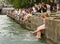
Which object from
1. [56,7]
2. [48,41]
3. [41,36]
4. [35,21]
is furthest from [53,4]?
[48,41]

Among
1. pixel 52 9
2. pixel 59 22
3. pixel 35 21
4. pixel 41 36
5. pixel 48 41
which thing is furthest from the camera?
pixel 52 9

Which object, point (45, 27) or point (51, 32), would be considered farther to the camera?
point (45, 27)

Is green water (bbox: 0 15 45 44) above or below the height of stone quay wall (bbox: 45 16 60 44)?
below

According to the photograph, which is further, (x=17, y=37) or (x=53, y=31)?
(x=17, y=37)

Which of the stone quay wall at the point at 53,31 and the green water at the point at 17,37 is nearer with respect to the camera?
the stone quay wall at the point at 53,31

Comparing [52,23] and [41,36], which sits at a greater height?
[52,23]

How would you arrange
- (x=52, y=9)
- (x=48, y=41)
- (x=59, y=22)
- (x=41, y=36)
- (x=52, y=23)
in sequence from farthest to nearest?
(x=52, y=9) → (x=41, y=36) → (x=48, y=41) → (x=52, y=23) → (x=59, y=22)

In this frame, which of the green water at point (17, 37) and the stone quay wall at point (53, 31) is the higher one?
the stone quay wall at point (53, 31)

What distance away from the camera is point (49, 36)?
45.5 feet

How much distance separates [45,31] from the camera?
49.3ft

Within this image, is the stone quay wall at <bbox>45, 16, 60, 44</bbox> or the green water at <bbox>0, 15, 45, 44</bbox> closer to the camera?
the stone quay wall at <bbox>45, 16, 60, 44</bbox>

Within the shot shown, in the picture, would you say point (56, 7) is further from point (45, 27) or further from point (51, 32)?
point (51, 32)

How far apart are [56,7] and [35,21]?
5.71 m

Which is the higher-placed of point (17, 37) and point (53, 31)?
point (53, 31)
